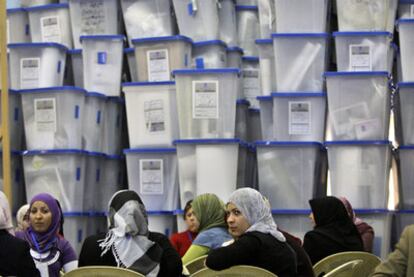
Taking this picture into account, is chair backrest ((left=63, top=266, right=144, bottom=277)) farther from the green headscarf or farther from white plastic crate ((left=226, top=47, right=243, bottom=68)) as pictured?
white plastic crate ((left=226, top=47, right=243, bottom=68))

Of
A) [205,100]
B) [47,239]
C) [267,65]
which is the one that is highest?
[267,65]

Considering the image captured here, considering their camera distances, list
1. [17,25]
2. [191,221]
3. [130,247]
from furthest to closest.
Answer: [17,25] → [191,221] → [130,247]

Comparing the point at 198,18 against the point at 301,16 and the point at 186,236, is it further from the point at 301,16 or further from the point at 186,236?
the point at 186,236

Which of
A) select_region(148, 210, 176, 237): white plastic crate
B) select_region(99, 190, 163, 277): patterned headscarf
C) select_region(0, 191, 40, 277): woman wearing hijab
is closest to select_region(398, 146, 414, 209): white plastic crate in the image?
select_region(148, 210, 176, 237): white plastic crate

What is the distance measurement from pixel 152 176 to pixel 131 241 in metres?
3.49

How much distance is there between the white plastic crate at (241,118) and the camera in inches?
355

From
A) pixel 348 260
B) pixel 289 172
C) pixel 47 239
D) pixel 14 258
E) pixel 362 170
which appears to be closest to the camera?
pixel 14 258

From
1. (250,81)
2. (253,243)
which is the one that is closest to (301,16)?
(250,81)

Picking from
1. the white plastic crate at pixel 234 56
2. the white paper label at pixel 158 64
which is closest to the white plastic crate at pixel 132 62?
the white paper label at pixel 158 64

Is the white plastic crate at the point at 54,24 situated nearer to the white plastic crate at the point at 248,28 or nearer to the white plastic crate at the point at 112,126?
the white plastic crate at the point at 112,126

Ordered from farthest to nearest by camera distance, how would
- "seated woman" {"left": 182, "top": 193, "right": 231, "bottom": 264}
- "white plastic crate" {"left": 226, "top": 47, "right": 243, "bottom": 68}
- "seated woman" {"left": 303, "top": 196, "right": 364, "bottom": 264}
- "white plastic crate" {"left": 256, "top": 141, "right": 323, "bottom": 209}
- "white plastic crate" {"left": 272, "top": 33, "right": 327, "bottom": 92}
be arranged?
1. "white plastic crate" {"left": 226, "top": 47, "right": 243, "bottom": 68}
2. "white plastic crate" {"left": 272, "top": 33, "right": 327, "bottom": 92}
3. "white plastic crate" {"left": 256, "top": 141, "right": 323, "bottom": 209}
4. "seated woman" {"left": 182, "top": 193, "right": 231, "bottom": 264}
5. "seated woman" {"left": 303, "top": 196, "right": 364, "bottom": 264}

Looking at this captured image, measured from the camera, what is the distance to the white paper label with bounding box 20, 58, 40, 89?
9219 millimetres

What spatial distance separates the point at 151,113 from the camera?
8.94m

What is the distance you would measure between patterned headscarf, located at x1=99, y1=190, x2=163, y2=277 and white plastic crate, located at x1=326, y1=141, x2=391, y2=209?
3327 millimetres
